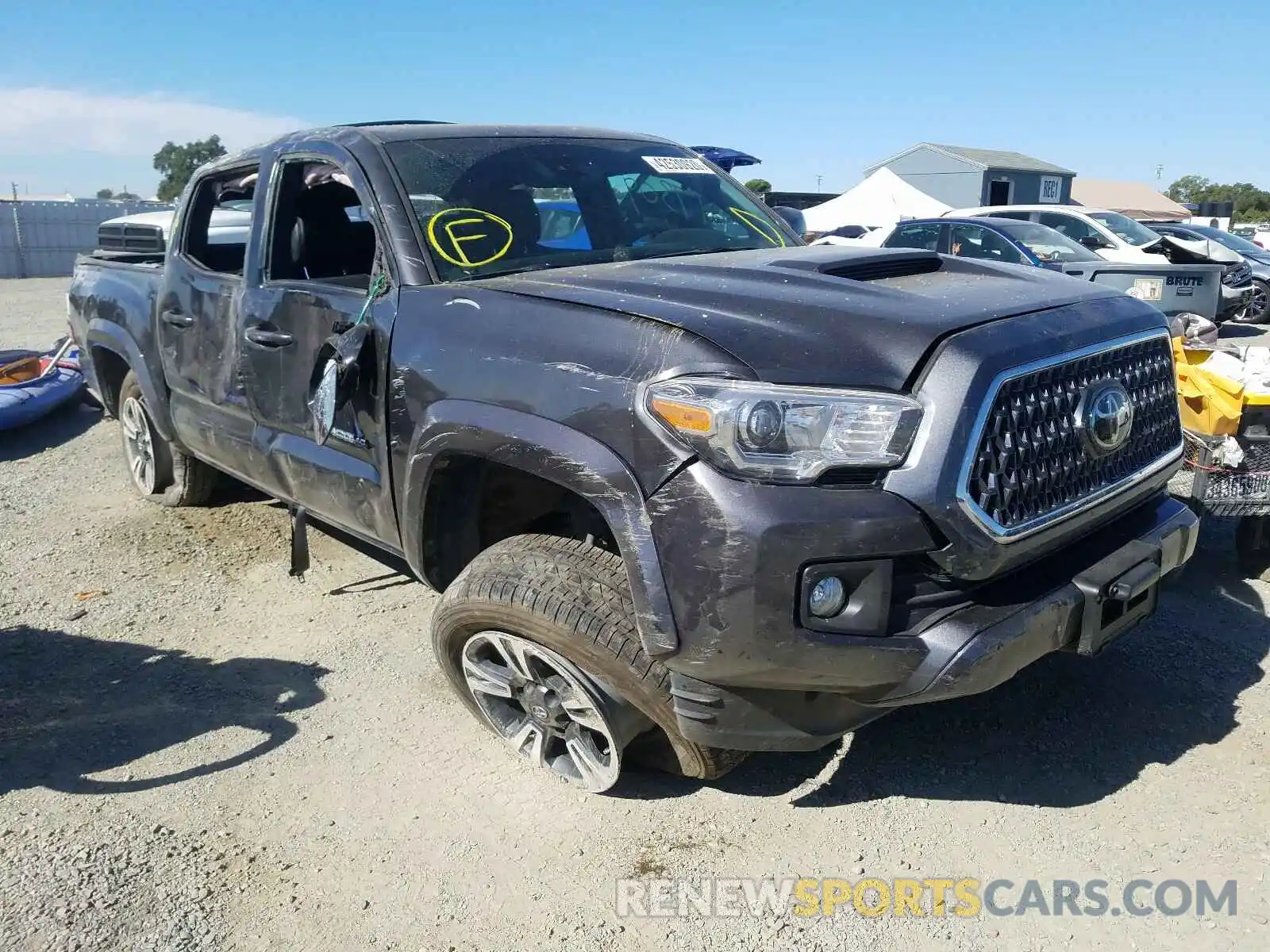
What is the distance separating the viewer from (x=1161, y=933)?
244 cm

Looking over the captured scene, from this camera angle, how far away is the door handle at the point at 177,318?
4.51 meters

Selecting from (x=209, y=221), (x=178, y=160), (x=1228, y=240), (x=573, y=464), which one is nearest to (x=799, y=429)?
(x=573, y=464)

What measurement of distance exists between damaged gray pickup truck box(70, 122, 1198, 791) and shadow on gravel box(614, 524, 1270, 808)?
0.47m

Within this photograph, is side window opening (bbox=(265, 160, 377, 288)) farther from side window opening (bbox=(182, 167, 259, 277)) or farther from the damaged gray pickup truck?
side window opening (bbox=(182, 167, 259, 277))

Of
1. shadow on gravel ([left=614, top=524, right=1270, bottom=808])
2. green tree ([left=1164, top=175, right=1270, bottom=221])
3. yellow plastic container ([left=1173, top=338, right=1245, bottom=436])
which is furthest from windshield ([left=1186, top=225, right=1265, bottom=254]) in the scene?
green tree ([left=1164, top=175, right=1270, bottom=221])

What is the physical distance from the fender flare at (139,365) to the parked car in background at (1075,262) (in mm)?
7968

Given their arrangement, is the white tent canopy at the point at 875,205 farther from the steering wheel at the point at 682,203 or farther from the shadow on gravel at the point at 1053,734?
the shadow on gravel at the point at 1053,734

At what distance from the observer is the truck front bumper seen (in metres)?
2.35

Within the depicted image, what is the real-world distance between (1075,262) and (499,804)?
34.7ft

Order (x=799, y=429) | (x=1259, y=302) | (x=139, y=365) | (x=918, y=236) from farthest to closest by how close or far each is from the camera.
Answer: (x=1259, y=302), (x=918, y=236), (x=139, y=365), (x=799, y=429)

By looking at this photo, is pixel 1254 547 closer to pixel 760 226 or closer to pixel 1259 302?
pixel 760 226

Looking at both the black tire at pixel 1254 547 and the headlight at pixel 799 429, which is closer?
the headlight at pixel 799 429

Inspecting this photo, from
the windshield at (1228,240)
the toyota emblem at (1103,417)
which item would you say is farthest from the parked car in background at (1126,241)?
the toyota emblem at (1103,417)

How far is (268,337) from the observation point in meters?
3.80
